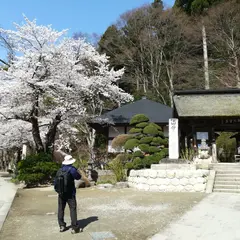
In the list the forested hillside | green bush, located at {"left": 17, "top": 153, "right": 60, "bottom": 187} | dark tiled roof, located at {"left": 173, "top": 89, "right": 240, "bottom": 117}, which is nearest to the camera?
green bush, located at {"left": 17, "top": 153, "right": 60, "bottom": 187}

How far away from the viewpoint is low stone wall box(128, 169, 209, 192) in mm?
10430

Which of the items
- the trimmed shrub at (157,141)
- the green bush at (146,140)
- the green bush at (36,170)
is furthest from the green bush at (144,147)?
the green bush at (36,170)

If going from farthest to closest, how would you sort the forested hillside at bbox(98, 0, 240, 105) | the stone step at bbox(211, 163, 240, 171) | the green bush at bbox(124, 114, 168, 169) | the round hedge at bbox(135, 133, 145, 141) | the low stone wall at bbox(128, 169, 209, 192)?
1. the forested hillside at bbox(98, 0, 240, 105)
2. the round hedge at bbox(135, 133, 145, 141)
3. the green bush at bbox(124, 114, 168, 169)
4. the stone step at bbox(211, 163, 240, 171)
5. the low stone wall at bbox(128, 169, 209, 192)

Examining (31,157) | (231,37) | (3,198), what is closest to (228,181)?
(3,198)

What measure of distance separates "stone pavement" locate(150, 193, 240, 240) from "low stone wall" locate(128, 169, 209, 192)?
259 cm

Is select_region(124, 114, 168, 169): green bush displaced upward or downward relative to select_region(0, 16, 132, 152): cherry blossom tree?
downward

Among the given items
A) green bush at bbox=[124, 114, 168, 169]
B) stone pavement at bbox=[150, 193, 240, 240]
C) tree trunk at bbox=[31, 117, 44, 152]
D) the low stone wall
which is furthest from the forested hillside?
stone pavement at bbox=[150, 193, 240, 240]

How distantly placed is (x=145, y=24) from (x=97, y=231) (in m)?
27.6

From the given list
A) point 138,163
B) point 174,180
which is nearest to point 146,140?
point 138,163

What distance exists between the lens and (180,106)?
51.0 feet

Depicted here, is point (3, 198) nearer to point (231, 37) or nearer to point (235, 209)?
point (235, 209)

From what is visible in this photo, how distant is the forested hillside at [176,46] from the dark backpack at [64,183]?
20351mm

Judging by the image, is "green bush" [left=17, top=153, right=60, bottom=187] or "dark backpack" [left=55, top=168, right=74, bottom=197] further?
"green bush" [left=17, top=153, right=60, bottom=187]

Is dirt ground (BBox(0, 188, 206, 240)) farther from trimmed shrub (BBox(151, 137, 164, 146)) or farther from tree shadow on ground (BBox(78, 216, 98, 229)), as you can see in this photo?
trimmed shrub (BBox(151, 137, 164, 146))
